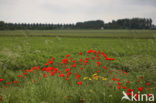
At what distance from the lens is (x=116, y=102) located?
2637 mm

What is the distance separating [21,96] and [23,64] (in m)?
3.70

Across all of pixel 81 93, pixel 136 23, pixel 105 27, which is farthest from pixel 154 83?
A: pixel 105 27

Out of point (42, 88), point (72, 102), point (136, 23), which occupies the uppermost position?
point (136, 23)

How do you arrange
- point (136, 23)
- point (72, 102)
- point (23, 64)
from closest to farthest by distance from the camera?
1. point (72, 102)
2. point (23, 64)
3. point (136, 23)

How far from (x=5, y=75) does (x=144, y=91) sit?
14.3 ft

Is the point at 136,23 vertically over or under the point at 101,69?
over

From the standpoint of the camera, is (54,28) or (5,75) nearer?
(5,75)

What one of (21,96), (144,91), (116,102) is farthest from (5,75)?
(144,91)

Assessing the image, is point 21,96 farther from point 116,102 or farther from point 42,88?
point 116,102

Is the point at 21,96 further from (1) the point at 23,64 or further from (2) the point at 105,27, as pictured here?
(2) the point at 105,27

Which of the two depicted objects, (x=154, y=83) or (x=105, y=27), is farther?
(x=105, y=27)

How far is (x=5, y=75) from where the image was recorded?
4.97 meters

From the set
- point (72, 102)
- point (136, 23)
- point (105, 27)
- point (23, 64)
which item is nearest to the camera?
point (72, 102)

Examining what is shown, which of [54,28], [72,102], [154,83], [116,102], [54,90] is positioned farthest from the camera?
[54,28]
